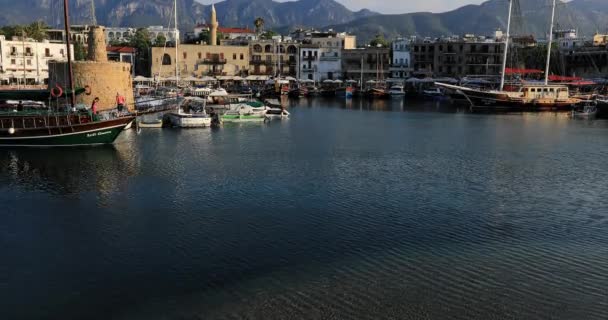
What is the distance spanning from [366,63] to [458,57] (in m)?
16.6

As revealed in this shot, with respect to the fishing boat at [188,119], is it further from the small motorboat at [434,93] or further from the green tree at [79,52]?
the small motorboat at [434,93]

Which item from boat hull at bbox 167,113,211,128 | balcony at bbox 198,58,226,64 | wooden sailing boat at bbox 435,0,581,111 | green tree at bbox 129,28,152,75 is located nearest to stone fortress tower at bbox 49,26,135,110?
boat hull at bbox 167,113,211,128

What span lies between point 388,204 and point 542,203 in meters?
6.13

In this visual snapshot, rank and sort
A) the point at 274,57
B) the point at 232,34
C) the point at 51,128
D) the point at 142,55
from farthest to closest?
the point at 232,34, the point at 274,57, the point at 142,55, the point at 51,128

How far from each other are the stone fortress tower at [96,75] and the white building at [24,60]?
28264mm

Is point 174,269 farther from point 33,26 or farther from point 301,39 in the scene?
point 301,39

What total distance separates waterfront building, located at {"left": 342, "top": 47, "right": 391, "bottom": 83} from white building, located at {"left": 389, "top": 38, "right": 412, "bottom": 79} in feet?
6.33

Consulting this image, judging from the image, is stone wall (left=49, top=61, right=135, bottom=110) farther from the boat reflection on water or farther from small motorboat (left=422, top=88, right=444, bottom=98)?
small motorboat (left=422, top=88, right=444, bottom=98)

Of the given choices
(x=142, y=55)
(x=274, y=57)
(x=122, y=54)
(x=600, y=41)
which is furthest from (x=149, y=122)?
(x=600, y=41)

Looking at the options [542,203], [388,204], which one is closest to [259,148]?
[388,204]

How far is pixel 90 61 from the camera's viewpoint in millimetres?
46719

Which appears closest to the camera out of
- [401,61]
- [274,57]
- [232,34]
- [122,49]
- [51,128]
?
[51,128]

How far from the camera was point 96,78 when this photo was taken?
46.5 metres

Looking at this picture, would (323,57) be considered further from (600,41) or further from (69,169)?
(69,169)
